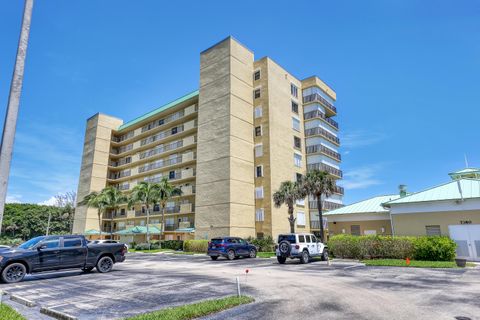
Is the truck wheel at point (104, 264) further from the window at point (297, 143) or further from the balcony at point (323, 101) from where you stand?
the balcony at point (323, 101)

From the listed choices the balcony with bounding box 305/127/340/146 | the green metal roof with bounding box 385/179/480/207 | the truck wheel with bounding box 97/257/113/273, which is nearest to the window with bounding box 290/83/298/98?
the balcony with bounding box 305/127/340/146

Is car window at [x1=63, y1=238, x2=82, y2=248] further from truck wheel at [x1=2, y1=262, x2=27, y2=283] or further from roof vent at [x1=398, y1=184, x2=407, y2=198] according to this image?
roof vent at [x1=398, y1=184, x2=407, y2=198]

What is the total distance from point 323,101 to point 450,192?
108 feet

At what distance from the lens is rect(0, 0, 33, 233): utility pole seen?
5910mm

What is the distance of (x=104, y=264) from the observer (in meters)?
17.4

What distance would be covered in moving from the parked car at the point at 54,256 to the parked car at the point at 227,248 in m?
10.8

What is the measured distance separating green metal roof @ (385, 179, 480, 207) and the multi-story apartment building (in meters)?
19.5

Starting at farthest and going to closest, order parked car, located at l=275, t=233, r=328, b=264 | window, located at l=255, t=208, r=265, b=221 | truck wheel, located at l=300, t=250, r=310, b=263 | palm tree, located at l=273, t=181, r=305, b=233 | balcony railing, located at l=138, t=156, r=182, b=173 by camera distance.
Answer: balcony railing, located at l=138, t=156, r=182, b=173 < window, located at l=255, t=208, r=265, b=221 < palm tree, located at l=273, t=181, r=305, b=233 < truck wheel, located at l=300, t=250, r=310, b=263 < parked car, located at l=275, t=233, r=328, b=264

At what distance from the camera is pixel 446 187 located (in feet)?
88.2

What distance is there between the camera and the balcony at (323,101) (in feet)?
177

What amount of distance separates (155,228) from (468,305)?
154ft

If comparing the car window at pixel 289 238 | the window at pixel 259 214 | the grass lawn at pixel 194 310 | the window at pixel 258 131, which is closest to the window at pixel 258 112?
the window at pixel 258 131

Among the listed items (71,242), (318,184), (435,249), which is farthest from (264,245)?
(71,242)

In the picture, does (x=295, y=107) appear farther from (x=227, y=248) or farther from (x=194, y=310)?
(x=194, y=310)
